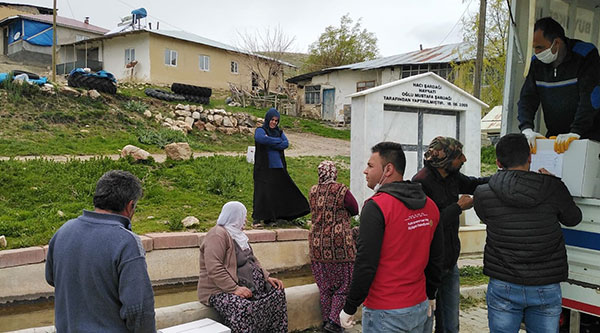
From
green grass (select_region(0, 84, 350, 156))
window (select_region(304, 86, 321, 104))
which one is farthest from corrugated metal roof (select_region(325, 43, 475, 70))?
green grass (select_region(0, 84, 350, 156))

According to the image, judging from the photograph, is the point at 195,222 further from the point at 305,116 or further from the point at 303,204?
the point at 305,116

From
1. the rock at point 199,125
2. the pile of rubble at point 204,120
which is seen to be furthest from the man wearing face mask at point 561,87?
the rock at point 199,125

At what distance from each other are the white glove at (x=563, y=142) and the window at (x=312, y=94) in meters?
27.4

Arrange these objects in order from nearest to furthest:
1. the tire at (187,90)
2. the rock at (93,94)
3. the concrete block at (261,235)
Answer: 1. the concrete block at (261,235)
2. the rock at (93,94)
3. the tire at (187,90)

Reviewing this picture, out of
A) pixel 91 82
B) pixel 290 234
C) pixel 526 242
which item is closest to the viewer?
pixel 526 242

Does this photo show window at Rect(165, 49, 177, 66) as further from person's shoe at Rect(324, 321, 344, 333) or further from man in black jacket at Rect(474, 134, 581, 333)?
man in black jacket at Rect(474, 134, 581, 333)

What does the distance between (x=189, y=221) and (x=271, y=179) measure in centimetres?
135

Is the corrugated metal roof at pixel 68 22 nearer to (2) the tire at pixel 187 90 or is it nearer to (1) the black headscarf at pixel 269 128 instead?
(2) the tire at pixel 187 90

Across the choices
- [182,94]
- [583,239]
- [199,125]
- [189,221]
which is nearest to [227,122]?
[199,125]

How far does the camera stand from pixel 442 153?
11.9ft

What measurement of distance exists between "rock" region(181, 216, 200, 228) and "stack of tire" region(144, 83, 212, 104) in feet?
46.7

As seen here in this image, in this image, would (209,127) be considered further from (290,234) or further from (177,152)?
(290,234)

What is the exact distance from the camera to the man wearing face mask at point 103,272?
2.35 m

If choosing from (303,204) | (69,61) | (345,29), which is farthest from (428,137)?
(345,29)
